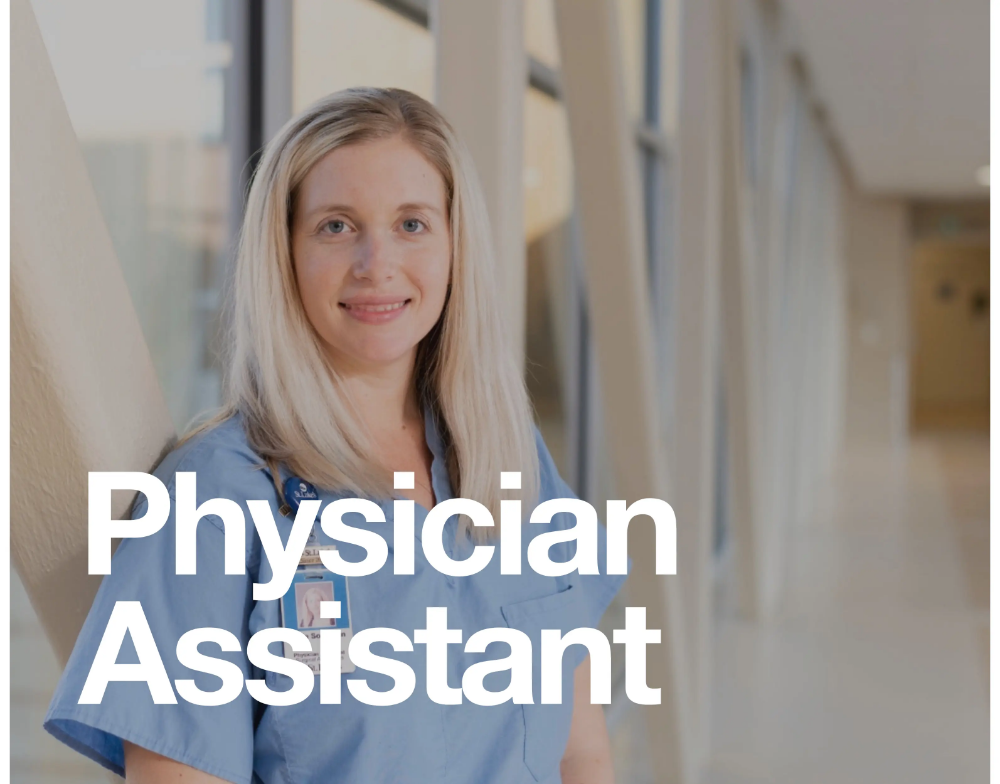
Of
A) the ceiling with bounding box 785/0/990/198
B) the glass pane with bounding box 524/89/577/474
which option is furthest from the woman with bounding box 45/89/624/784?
the ceiling with bounding box 785/0/990/198

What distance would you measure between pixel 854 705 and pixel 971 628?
4.68 feet

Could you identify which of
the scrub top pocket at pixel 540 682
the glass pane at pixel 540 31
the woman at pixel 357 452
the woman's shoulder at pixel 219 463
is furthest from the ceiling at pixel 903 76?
the woman's shoulder at pixel 219 463

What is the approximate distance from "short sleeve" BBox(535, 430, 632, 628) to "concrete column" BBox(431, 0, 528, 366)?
36 cm

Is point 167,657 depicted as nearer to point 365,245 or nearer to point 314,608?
point 314,608

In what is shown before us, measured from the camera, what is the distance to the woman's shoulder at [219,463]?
122cm

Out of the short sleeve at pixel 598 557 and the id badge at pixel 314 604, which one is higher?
the short sleeve at pixel 598 557

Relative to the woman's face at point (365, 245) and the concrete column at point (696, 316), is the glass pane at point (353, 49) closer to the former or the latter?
the woman's face at point (365, 245)

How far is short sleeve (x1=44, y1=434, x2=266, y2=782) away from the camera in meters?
1.15

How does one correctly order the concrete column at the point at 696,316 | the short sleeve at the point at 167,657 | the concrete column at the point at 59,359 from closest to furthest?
the concrete column at the point at 59,359, the short sleeve at the point at 167,657, the concrete column at the point at 696,316

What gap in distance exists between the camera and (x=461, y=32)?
1.95m

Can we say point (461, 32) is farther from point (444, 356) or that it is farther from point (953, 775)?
point (953, 775)

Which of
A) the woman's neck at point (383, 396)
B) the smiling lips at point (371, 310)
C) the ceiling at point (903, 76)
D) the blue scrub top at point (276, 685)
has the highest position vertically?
the ceiling at point (903, 76)

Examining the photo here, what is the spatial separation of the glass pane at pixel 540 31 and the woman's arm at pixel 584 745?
9.20 feet

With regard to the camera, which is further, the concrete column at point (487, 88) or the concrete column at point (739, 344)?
the concrete column at point (739, 344)
